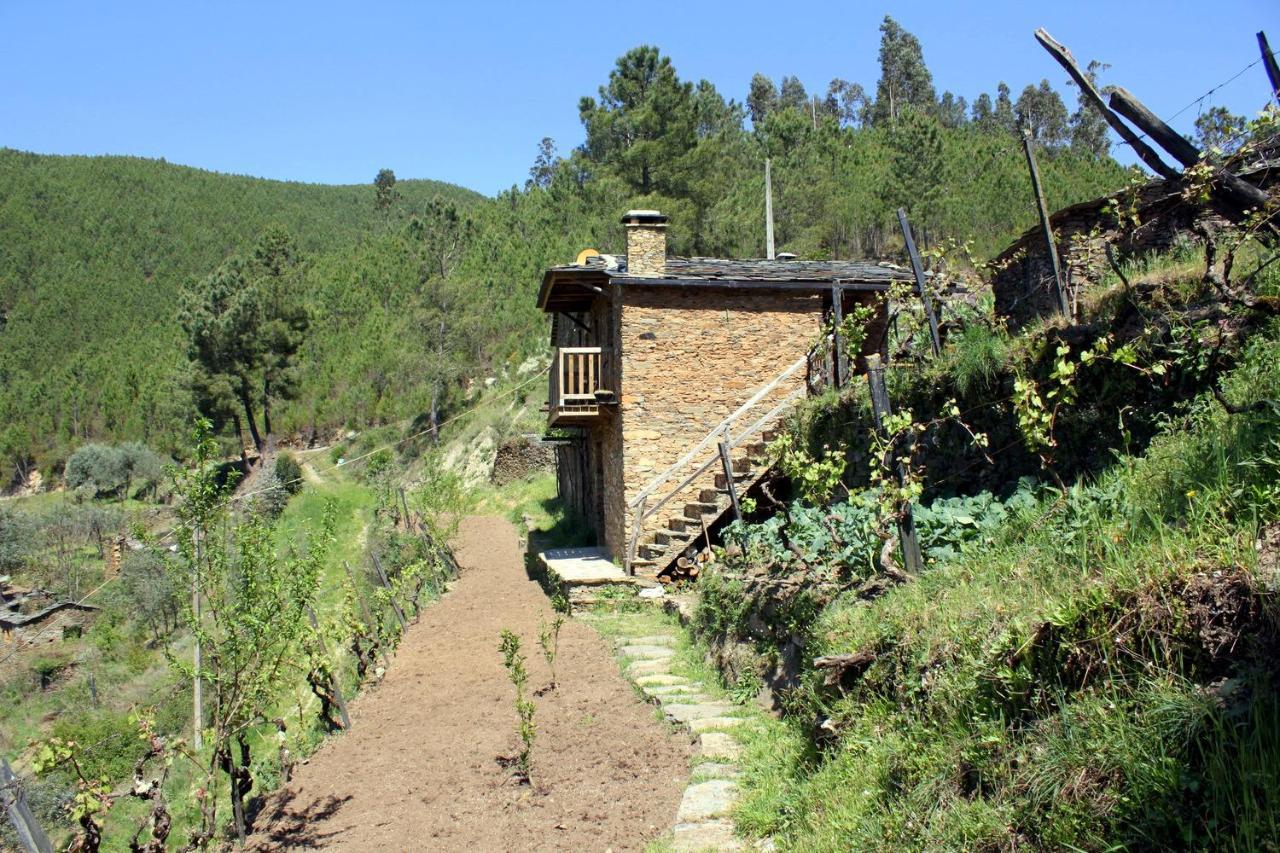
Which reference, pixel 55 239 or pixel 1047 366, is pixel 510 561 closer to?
pixel 1047 366

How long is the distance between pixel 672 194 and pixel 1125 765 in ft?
94.1

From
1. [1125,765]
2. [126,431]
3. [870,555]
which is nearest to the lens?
[1125,765]

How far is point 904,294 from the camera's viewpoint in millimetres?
9625

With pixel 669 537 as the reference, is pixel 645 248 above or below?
above

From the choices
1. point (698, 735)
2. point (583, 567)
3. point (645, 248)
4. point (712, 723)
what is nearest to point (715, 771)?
point (698, 735)

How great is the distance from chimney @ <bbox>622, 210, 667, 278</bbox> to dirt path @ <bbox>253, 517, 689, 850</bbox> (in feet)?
18.9

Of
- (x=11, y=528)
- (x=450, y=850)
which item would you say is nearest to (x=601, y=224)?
(x=11, y=528)

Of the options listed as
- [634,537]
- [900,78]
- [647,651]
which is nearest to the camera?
[647,651]

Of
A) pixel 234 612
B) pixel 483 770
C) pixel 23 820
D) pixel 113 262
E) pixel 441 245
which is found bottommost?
pixel 483 770

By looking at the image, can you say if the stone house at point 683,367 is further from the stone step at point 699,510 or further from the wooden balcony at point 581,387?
the stone step at point 699,510

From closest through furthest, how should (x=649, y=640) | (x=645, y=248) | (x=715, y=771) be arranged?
(x=715, y=771) → (x=649, y=640) → (x=645, y=248)

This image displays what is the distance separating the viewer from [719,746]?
21.3ft

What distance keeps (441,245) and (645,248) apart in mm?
35857

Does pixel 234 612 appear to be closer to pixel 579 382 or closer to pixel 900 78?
pixel 579 382
